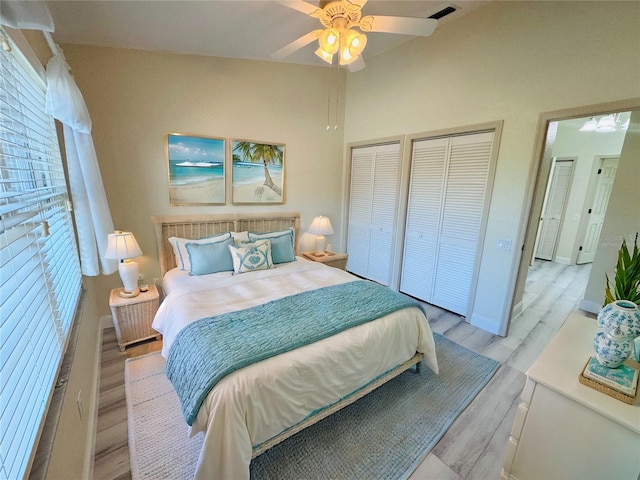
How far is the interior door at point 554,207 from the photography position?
5.51 m

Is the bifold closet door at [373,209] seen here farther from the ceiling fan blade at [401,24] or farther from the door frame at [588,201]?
the door frame at [588,201]

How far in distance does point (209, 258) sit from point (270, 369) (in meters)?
1.70

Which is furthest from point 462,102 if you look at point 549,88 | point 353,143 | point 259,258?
point 259,258

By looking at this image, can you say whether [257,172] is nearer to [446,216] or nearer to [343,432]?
[446,216]

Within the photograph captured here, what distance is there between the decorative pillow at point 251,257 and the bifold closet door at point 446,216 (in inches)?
77.3

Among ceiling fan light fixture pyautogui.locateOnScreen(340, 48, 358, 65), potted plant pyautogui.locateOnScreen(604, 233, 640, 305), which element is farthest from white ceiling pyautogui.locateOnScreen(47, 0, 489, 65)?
potted plant pyautogui.locateOnScreen(604, 233, 640, 305)

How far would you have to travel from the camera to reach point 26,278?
1041mm

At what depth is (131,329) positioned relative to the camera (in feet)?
8.38

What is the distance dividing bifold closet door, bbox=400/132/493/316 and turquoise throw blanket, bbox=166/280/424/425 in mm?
1361

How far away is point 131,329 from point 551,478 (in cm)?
318

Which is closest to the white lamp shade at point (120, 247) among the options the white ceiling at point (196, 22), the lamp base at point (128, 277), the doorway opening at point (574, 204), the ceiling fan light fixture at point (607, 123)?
the lamp base at point (128, 277)

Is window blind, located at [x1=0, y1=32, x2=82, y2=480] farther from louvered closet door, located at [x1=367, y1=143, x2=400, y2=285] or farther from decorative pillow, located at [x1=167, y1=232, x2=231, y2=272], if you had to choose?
louvered closet door, located at [x1=367, y1=143, x2=400, y2=285]

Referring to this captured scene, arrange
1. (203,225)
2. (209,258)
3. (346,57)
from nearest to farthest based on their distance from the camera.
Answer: (346,57), (209,258), (203,225)

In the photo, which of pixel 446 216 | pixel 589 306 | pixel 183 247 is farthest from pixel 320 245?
pixel 589 306
